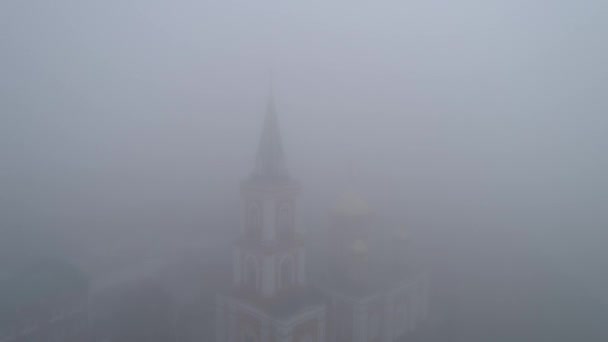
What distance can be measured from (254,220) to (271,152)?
104 centimetres

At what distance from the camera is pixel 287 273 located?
7.02 meters

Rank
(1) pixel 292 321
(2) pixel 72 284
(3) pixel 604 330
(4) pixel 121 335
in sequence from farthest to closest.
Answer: (3) pixel 604 330
(4) pixel 121 335
(2) pixel 72 284
(1) pixel 292 321

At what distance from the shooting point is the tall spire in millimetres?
6688

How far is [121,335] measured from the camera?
752cm

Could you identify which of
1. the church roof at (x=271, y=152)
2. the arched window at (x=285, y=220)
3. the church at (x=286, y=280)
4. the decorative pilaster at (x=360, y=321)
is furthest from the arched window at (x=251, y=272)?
the decorative pilaster at (x=360, y=321)

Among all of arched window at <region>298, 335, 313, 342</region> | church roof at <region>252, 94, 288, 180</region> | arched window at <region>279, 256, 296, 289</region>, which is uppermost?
church roof at <region>252, 94, 288, 180</region>

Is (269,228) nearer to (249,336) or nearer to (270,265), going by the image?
(270,265)

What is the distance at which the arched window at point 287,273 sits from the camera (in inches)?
273

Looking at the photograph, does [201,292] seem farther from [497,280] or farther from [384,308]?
[497,280]

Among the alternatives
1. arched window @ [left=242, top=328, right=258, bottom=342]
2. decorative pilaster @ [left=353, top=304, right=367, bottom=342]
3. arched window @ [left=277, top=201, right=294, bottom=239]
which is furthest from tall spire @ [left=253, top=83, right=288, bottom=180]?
decorative pilaster @ [left=353, top=304, right=367, bottom=342]

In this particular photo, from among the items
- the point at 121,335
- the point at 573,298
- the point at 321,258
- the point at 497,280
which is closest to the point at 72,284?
the point at 121,335

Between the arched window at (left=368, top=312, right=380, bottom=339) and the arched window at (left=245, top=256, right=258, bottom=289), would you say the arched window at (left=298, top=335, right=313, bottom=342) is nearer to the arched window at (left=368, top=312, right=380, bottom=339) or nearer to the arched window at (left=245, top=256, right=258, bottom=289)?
the arched window at (left=245, top=256, right=258, bottom=289)

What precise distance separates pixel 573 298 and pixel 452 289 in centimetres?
235

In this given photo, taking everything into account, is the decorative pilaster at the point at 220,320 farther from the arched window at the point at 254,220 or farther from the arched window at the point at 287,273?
the arched window at the point at 254,220
